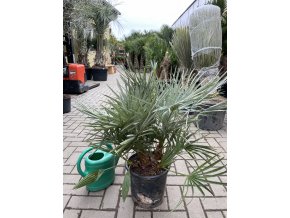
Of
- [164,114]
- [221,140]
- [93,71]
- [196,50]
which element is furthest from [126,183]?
[93,71]

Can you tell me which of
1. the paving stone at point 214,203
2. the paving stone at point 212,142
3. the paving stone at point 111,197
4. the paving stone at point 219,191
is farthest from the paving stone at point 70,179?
the paving stone at point 212,142

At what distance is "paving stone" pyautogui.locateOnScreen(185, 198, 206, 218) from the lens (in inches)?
63.1

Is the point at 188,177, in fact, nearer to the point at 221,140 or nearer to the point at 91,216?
the point at 91,216

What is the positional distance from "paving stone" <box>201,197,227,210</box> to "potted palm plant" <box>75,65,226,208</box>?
41 centimetres

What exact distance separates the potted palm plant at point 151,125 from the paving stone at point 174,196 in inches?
10.0

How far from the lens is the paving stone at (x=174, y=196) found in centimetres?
168

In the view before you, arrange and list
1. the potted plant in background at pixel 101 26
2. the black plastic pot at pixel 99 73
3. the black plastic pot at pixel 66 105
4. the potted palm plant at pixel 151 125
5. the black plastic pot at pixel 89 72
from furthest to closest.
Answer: the black plastic pot at pixel 89 72
the black plastic pot at pixel 99 73
the potted plant in background at pixel 101 26
the black plastic pot at pixel 66 105
the potted palm plant at pixel 151 125

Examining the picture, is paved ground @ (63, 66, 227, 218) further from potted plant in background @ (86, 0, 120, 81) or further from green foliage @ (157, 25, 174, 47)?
green foliage @ (157, 25, 174, 47)

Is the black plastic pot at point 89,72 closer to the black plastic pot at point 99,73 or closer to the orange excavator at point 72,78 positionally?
the black plastic pot at point 99,73

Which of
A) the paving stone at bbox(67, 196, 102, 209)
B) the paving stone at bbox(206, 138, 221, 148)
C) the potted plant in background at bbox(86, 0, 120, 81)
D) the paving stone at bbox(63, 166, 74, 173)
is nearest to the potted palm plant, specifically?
the paving stone at bbox(67, 196, 102, 209)

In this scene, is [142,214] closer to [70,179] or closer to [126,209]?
[126,209]

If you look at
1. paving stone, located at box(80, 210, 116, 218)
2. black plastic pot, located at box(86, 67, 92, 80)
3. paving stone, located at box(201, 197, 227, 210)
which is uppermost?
black plastic pot, located at box(86, 67, 92, 80)

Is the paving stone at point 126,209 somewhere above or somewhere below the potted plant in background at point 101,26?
below

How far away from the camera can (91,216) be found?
1579mm
